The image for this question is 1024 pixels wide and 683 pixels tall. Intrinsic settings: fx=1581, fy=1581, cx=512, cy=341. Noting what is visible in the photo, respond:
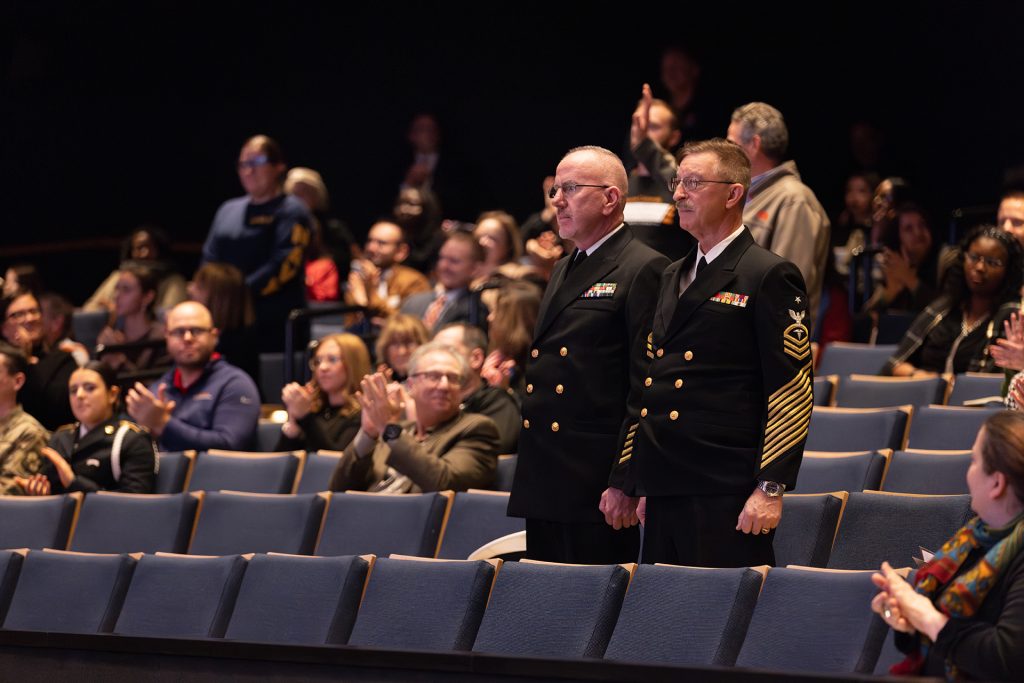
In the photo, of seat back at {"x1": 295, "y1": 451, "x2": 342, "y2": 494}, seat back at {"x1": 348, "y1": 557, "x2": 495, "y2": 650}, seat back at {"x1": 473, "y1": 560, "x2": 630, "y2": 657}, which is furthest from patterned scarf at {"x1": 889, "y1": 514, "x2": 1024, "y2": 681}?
seat back at {"x1": 295, "y1": 451, "x2": 342, "y2": 494}

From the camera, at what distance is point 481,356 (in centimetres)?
453

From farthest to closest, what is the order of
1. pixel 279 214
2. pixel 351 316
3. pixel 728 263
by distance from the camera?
pixel 351 316 < pixel 279 214 < pixel 728 263

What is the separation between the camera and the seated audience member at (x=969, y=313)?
4.33 metres

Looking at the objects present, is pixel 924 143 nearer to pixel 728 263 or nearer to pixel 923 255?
pixel 923 255

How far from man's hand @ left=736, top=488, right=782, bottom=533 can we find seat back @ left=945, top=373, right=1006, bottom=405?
157 centimetres

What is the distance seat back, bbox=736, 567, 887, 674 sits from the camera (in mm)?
2553

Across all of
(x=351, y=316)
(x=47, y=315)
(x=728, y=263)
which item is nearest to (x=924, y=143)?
(x=351, y=316)

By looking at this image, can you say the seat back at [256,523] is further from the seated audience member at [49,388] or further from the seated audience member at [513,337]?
the seated audience member at [49,388]

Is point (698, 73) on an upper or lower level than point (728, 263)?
upper

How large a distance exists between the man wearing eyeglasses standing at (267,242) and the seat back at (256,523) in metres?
1.82

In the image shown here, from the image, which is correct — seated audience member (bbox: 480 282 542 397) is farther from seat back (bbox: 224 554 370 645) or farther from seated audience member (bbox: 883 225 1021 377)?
seat back (bbox: 224 554 370 645)

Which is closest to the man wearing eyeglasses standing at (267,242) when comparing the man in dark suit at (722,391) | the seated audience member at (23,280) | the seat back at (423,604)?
the seated audience member at (23,280)

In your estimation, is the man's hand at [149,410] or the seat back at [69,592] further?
the man's hand at [149,410]

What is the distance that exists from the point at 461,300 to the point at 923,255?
1.62 meters
